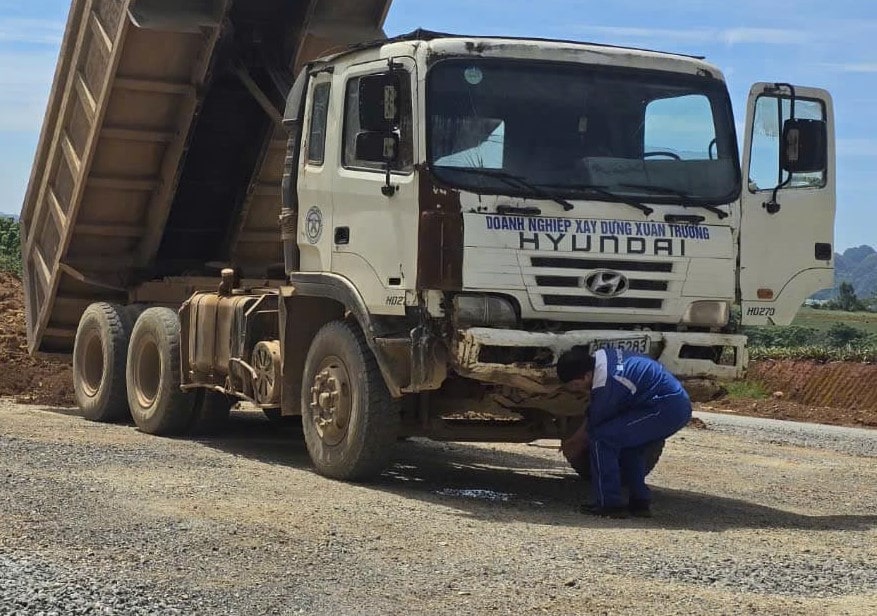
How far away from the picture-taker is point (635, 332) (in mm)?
8633

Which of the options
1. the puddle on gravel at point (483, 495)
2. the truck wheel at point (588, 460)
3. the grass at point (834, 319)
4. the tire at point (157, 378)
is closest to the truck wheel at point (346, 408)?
the puddle on gravel at point (483, 495)

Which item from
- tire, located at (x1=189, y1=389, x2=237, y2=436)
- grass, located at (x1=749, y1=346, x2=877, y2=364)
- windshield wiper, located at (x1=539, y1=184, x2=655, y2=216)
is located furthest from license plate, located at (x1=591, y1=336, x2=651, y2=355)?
grass, located at (x1=749, y1=346, x2=877, y2=364)

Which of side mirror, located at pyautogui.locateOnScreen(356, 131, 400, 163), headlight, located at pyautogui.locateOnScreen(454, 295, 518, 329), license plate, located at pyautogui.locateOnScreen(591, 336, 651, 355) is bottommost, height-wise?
license plate, located at pyautogui.locateOnScreen(591, 336, 651, 355)

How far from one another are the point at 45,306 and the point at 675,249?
6985 millimetres

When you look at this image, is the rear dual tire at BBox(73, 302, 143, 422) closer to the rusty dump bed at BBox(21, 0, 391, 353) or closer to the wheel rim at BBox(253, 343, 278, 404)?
the rusty dump bed at BBox(21, 0, 391, 353)

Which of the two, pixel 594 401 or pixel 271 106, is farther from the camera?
pixel 271 106

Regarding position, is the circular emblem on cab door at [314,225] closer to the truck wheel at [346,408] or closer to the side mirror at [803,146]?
the truck wheel at [346,408]

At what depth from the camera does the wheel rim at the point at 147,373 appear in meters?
12.4

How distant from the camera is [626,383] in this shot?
27.5 ft

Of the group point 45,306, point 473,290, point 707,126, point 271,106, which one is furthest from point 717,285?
point 45,306

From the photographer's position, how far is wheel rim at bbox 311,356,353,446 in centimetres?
934

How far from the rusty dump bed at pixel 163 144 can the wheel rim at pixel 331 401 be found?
2.19m

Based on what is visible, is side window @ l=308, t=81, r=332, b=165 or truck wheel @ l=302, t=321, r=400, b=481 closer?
truck wheel @ l=302, t=321, r=400, b=481

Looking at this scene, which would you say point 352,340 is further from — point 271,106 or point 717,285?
point 271,106
